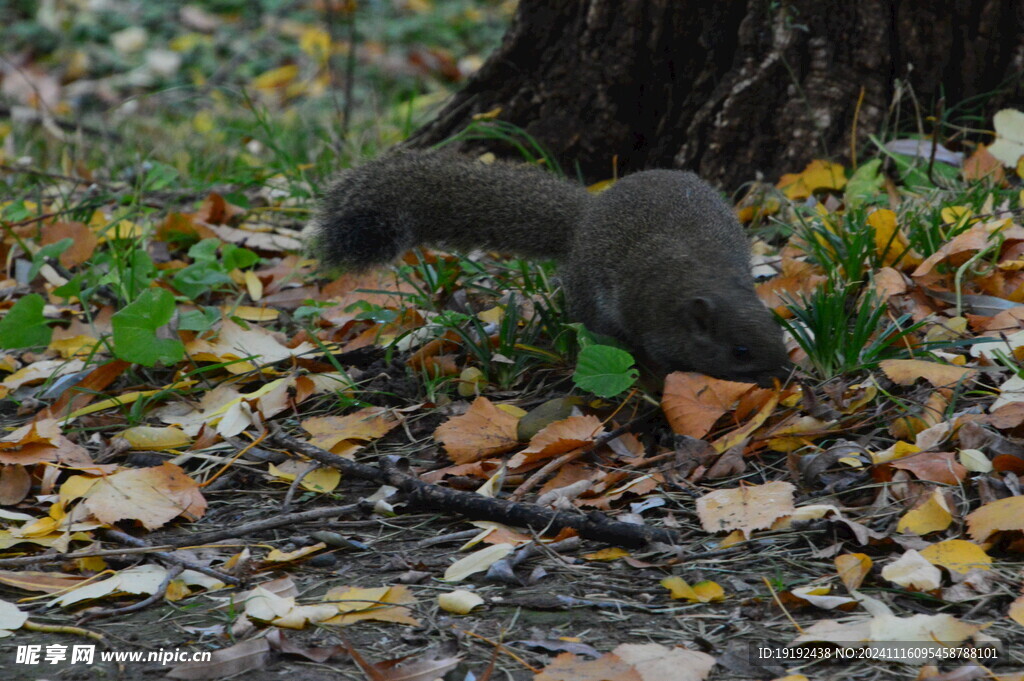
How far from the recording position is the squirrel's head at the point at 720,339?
336cm

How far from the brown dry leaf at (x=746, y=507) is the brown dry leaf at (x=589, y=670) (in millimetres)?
650

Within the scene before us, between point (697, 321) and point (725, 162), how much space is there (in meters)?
1.66

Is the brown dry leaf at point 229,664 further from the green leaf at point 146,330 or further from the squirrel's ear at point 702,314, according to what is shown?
the squirrel's ear at point 702,314

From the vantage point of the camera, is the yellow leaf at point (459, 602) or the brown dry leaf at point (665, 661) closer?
the brown dry leaf at point (665, 661)

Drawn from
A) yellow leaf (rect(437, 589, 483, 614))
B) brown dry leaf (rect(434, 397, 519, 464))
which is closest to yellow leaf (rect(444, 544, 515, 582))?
yellow leaf (rect(437, 589, 483, 614))

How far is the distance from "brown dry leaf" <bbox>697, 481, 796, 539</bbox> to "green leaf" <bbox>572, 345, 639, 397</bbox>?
0.52 m

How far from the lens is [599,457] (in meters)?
3.16

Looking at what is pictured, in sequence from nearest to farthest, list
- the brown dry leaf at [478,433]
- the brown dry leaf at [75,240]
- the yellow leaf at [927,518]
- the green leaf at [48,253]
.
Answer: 1. the yellow leaf at [927,518]
2. the brown dry leaf at [478,433]
3. the green leaf at [48,253]
4. the brown dry leaf at [75,240]

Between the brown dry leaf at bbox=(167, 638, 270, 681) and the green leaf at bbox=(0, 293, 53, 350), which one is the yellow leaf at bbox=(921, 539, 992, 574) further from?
the green leaf at bbox=(0, 293, 53, 350)

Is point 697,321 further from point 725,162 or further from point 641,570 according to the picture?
point 725,162

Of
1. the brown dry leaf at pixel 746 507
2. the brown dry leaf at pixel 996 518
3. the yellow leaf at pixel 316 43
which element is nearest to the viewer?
the brown dry leaf at pixel 996 518

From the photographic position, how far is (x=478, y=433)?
3.22m

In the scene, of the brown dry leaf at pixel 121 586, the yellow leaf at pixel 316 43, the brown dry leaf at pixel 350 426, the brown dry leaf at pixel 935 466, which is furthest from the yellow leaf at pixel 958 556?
the yellow leaf at pixel 316 43

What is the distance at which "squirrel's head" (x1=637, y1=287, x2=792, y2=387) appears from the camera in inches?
132
